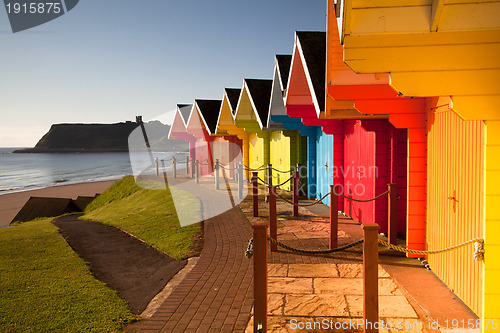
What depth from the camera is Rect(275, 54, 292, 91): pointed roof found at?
12754 millimetres

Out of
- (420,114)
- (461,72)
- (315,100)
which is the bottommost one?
(420,114)

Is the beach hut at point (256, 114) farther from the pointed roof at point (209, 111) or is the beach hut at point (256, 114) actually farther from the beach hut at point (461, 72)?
the beach hut at point (461, 72)

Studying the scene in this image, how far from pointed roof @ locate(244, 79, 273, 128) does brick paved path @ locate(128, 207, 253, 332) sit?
8.25 metres

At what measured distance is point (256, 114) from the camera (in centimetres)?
1628

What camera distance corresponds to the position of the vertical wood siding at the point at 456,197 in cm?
477

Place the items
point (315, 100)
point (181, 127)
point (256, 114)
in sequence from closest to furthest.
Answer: point (315, 100) → point (256, 114) → point (181, 127)

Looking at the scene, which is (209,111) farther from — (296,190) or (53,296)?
(53,296)

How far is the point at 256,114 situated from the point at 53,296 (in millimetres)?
11596

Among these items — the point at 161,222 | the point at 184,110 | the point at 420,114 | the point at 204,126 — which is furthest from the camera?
the point at 184,110

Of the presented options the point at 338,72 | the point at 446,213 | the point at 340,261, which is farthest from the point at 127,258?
the point at 446,213

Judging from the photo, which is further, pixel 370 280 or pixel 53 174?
pixel 53 174

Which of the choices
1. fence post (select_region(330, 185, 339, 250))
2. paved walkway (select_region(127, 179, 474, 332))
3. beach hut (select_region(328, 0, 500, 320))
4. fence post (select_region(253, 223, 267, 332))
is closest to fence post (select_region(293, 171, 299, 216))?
paved walkway (select_region(127, 179, 474, 332))

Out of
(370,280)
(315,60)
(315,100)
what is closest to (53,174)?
(315,60)

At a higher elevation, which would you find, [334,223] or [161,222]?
[334,223]
